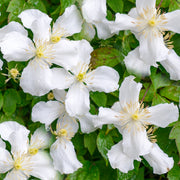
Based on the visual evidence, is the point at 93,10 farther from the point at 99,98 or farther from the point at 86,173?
the point at 86,173

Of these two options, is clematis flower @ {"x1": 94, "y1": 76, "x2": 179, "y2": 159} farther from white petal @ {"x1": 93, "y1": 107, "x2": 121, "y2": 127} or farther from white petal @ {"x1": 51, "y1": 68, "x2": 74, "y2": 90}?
white petal @ {"x1": 51, "y1": 68, "x2": 74, "y2": 90}

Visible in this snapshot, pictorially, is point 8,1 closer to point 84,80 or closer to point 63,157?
point 84,80

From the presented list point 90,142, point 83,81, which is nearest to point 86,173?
point 90,142

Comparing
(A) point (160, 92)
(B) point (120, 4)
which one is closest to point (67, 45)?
(B) point (120, 4)

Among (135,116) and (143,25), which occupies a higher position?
(143,25)

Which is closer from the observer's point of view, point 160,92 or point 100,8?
point 100,8

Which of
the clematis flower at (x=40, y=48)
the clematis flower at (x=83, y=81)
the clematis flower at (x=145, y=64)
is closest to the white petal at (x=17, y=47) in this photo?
the clematis flower at (x=40, y=48)
